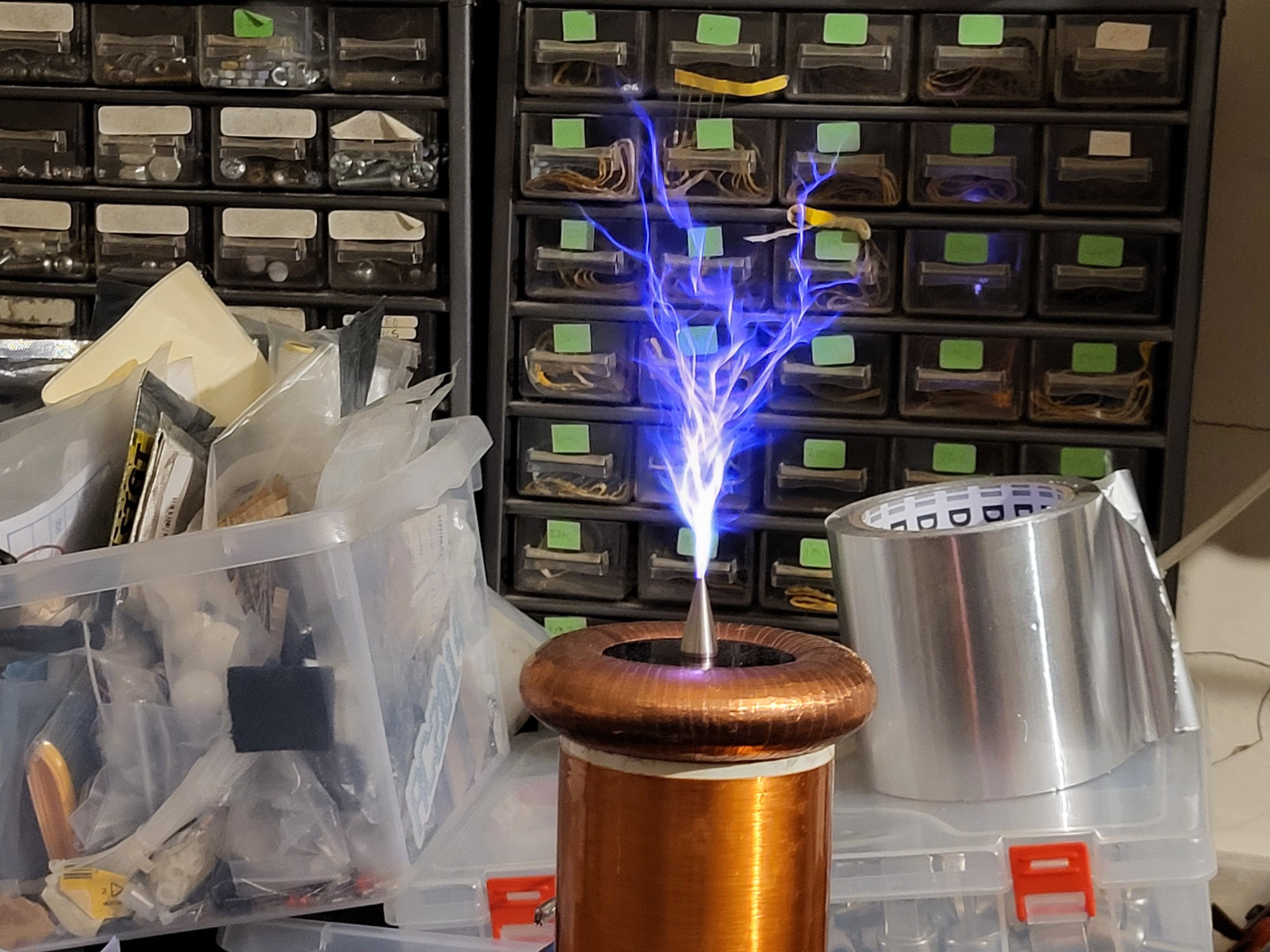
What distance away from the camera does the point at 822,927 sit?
557mm

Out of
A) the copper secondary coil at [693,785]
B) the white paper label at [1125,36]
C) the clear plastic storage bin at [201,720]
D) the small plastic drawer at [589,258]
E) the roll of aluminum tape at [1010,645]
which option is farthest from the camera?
the small plastic drawer at [589,258]

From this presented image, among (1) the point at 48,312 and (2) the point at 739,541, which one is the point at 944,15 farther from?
(1) the point at 48,312

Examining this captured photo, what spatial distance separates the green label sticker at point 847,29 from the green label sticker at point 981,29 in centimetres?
9

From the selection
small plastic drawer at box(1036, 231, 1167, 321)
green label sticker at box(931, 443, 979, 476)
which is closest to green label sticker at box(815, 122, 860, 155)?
small plastic drawer at box(1036, 231, 1167, 321)

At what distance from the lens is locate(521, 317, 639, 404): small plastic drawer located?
1.32 meters

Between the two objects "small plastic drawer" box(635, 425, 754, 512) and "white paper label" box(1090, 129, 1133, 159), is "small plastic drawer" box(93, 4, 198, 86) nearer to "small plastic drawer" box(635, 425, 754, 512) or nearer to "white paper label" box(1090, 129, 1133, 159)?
"small plastic drawer" box(635, 425, 754, 512)

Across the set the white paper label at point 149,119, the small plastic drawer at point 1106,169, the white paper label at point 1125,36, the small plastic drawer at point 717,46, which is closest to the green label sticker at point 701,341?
the small plastic drawer at point 717,46

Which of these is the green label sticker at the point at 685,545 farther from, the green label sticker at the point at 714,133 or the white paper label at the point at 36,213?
the white paper label at the point at 36,213

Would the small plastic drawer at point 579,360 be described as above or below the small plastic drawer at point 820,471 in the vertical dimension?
above

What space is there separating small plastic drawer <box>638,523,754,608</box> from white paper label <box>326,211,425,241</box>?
0.39 metres

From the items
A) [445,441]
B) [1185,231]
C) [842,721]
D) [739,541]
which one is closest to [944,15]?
[1185,231]

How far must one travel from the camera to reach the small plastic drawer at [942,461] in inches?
50.8

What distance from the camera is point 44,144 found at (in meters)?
1.34

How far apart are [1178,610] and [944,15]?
2.32 feet
